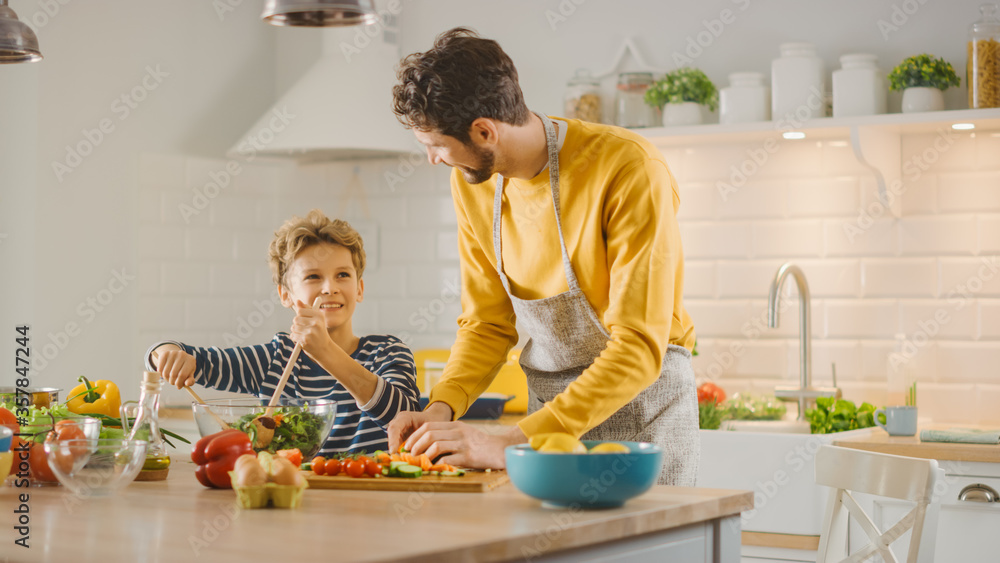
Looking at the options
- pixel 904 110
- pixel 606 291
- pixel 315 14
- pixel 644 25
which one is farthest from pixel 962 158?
pixel 315 14

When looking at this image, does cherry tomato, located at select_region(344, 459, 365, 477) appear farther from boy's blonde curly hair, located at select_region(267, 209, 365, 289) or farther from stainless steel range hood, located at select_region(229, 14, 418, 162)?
stainless steel range hood, located at select_region(229, 14, 418, 162)

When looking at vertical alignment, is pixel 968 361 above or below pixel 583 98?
below

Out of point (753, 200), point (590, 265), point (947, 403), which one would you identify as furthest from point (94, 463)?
point (947, 403)

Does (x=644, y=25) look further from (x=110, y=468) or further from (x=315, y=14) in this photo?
(x=110, y=468)

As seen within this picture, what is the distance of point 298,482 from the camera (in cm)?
140

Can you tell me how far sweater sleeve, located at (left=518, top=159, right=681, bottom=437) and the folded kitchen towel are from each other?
125 centimetres

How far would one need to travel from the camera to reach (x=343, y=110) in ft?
12.5

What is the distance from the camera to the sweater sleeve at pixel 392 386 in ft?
7.06

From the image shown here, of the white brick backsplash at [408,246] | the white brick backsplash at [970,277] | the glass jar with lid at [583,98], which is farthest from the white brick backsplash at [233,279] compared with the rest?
the white brick backsplash at [970,277]

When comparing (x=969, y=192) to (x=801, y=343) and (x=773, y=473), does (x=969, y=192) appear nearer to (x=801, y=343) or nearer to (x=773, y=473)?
(x=801, y=343)

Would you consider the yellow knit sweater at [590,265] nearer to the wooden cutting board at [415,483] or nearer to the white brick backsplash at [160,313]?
the wooden cutting board at [415,483]

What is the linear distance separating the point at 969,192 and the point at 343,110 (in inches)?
81.9

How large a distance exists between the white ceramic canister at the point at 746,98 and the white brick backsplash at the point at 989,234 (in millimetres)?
710

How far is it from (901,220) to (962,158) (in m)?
0.25
